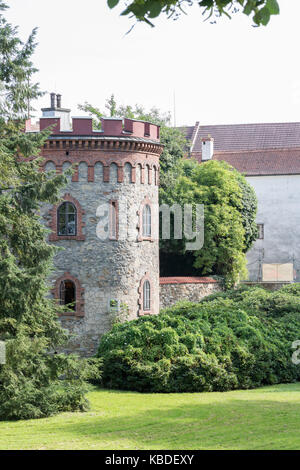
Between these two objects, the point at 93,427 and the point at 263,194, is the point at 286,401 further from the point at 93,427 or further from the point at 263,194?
the point at 263,194

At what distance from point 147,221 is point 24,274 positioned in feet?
39.4

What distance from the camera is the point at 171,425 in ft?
52.0

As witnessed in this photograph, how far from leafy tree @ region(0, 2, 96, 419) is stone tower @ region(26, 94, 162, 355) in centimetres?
792

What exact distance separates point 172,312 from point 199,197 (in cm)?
1449

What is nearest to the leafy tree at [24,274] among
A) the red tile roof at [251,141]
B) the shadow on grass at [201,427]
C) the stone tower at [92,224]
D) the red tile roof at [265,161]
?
the shadow on grass at [201,427]

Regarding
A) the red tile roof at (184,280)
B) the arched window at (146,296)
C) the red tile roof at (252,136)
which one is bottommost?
Result: the arched window at (146,296)

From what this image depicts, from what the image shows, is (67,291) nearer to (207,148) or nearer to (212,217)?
(212,217)

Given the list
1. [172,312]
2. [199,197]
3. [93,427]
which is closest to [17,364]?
[93,427]

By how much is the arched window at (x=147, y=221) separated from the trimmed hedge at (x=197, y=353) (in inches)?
186

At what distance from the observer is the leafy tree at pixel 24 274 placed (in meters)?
17.1

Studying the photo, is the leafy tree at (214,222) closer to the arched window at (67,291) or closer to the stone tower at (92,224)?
the stone tower at (92,224)

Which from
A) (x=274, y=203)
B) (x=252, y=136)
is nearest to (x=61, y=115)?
(x=274, y=203)

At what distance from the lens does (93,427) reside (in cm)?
1576

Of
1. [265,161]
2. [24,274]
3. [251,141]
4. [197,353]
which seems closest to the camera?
[24,274]
